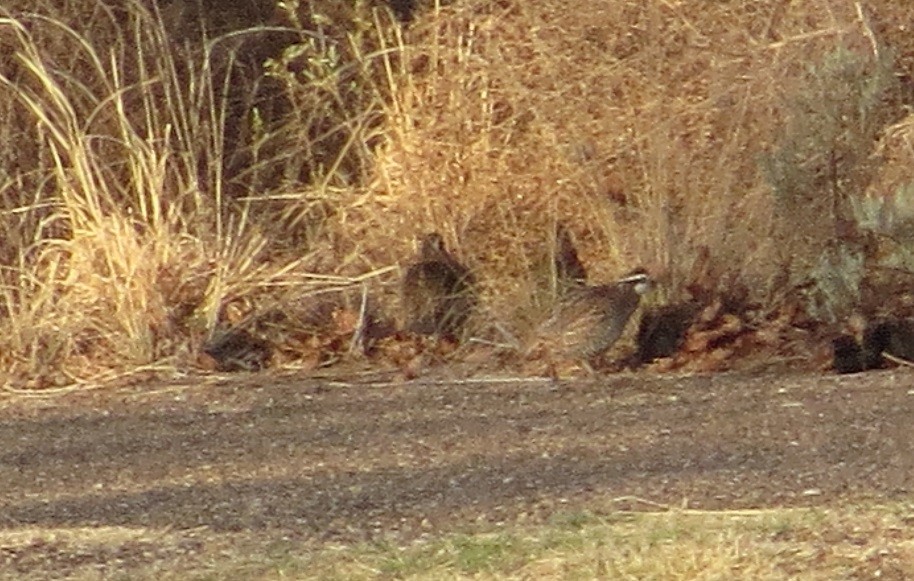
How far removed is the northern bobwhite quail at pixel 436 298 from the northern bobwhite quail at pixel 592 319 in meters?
0.92

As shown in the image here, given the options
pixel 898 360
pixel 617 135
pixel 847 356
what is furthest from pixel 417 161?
pixel 898 360

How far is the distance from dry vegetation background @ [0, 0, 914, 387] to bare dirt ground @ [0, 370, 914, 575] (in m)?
0.71

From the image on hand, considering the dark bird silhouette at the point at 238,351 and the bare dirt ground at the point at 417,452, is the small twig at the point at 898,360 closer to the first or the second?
the bare dirt ground at the point at 417,452

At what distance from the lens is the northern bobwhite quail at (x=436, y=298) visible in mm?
10508

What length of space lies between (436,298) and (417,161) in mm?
1461

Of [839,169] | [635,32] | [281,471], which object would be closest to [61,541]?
[281,471]

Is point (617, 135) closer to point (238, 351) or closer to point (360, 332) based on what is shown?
point (360, 332)

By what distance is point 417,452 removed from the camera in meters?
7.94

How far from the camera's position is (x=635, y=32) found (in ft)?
40.5

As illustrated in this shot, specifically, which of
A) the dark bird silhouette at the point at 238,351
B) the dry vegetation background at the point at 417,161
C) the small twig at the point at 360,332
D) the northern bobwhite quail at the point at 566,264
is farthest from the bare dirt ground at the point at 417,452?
the northern bobwhite quail at the point at 566,264

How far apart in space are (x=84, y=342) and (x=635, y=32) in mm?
3686

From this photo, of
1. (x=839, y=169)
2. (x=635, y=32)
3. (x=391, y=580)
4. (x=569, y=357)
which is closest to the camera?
(x=391, y=580)

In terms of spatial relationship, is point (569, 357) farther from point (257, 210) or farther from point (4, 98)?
point (4, 98)

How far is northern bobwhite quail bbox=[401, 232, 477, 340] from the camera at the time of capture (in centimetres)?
1051
